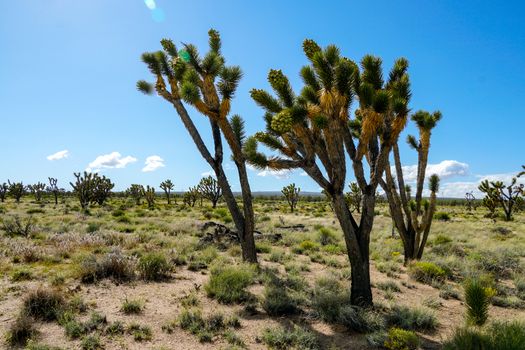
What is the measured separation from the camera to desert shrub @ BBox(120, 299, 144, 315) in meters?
6.45

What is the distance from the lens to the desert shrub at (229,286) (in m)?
7.32

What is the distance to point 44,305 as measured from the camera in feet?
20.2

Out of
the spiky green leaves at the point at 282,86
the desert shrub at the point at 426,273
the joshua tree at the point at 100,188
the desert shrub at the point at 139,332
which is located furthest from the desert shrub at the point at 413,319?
the joshua tree at the point at 100,188

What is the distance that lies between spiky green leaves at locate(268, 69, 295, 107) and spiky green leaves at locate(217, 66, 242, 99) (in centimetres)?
277

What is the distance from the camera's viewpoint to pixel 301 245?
1398 centimetres

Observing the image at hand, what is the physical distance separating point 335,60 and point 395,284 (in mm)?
5835

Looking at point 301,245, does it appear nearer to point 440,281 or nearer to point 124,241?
point 440,281

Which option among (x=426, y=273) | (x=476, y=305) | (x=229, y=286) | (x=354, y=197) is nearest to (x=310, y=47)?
(x=229, y=286)

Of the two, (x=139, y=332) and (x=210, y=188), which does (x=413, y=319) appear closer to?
(x=139, y=332)

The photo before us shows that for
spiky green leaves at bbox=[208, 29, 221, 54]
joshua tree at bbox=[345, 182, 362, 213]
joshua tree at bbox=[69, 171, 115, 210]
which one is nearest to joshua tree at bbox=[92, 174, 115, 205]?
joshua tree at bbox=[69, 171, 115, 210]

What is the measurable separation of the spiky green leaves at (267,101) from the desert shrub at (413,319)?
183 inches

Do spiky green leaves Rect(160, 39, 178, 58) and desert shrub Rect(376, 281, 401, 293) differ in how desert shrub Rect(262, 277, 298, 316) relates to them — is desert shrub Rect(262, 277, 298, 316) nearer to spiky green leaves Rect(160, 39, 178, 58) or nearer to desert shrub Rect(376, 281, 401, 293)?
desert shrub Rect(376, 281, 401, 293)

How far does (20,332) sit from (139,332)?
172 centimetres

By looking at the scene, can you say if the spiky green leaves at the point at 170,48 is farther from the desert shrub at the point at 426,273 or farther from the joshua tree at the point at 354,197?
the joshua tree at the point at 354,197
